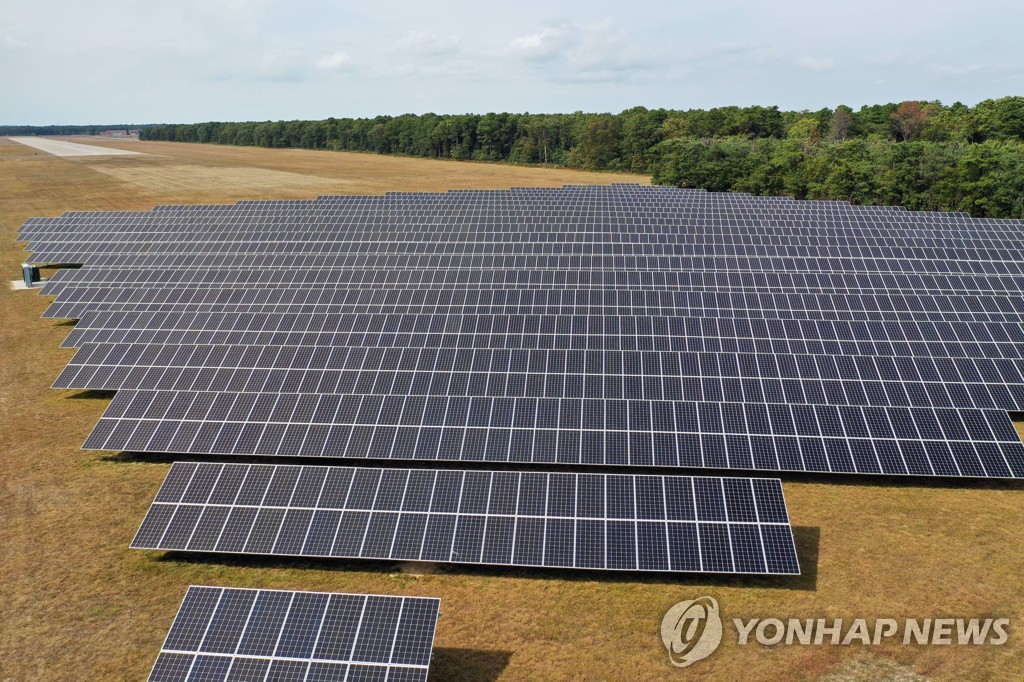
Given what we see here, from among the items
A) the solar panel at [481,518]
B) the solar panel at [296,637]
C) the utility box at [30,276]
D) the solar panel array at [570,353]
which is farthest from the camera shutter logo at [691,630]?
the utility box at [30,276]

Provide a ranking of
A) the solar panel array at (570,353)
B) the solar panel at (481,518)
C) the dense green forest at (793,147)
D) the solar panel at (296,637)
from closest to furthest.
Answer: the solar panel at (296,637) < the solar panel at (481,518) < the solar panel array at (570,353) < the dense green forest at (793,147)

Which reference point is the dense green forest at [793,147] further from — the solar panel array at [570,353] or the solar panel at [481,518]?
the solar panel at [481,518]

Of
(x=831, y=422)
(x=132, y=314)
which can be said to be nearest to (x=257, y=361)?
→ (x=132, y=314)

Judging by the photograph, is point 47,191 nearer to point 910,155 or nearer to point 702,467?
point 702,467

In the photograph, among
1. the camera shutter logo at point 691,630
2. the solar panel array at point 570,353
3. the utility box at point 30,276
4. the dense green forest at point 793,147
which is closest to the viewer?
the camera shutter logo at point 691,630

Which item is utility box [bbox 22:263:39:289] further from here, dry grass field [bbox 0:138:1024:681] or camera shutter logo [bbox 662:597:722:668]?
camera shutter logo [bbox 662:597:722:668]

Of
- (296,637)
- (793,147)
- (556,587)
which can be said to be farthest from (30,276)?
(793,147)

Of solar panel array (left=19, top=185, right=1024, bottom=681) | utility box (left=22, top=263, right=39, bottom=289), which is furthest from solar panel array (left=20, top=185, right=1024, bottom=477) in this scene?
utility box (left=22, top=263, right=39, bottom=289)
